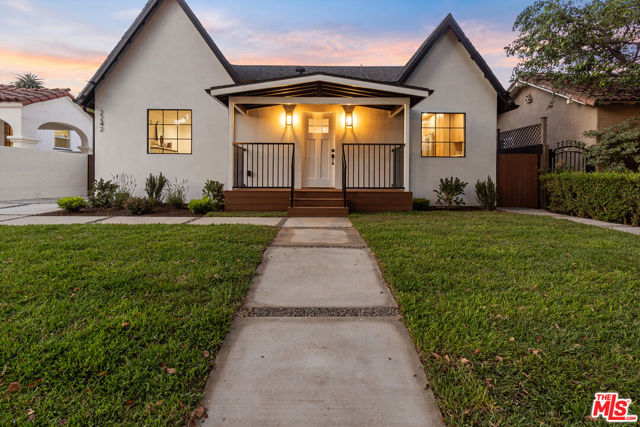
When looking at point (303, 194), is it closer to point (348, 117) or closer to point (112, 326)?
point (348, 117)

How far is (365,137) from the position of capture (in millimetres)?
8688

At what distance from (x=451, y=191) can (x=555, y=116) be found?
5.58 meters

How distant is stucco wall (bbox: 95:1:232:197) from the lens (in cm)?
843

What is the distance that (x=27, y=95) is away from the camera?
1136 cm

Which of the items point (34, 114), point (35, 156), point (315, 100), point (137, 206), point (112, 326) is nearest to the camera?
point (112, 326)

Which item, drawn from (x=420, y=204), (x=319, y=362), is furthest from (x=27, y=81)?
(x=319, y=362)

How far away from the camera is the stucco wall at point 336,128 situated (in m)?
8.62

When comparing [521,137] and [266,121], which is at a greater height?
[521,137]

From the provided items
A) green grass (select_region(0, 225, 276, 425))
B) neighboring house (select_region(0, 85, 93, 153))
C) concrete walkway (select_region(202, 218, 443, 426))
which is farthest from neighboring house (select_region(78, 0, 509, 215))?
concrete walkway (select_region(202, 218, 443, 426))

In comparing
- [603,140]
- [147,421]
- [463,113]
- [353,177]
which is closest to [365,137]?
[353,177]

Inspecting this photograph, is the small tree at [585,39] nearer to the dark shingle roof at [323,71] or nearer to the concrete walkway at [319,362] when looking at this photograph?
the dark shingle roof at [323,71]

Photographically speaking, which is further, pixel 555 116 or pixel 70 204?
pixel 555 116

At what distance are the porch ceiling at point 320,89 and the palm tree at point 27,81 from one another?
108ft

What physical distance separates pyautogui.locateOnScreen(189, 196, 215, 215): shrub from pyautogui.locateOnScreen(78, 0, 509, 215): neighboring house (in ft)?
4.45
